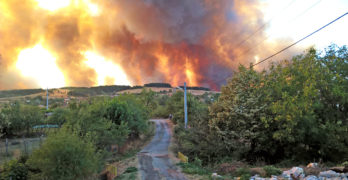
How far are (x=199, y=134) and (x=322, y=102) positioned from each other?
12749mm

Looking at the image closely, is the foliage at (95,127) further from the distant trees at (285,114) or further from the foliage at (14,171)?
the distant trees at (285,114)

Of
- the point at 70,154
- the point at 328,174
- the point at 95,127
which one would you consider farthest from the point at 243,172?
the point at 95,127

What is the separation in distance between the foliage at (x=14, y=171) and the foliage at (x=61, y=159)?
405 centimetres

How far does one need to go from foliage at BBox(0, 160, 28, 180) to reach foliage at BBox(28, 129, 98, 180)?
159 inches

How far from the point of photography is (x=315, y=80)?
21.7 m

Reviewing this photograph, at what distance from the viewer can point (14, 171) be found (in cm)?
1755

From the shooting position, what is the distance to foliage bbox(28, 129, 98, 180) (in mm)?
14254

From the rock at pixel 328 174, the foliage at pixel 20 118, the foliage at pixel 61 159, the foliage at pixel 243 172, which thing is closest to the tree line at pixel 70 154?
the foliage at pixel 61 159

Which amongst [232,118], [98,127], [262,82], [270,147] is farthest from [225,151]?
[98,127]

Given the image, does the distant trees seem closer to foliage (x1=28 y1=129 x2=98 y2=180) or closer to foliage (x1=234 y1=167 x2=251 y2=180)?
foliage (x1=234 y1=167 x2=251 y2=180)

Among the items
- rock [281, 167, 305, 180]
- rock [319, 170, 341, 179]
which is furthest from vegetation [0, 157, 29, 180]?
rock [319, 170, 341, 179]

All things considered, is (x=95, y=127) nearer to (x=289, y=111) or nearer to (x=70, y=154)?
(x=70, y=154)

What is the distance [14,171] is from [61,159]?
20.0 ft

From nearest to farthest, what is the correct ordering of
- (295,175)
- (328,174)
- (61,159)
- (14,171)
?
(328,174), (295,175), (61,159), (14,171)
